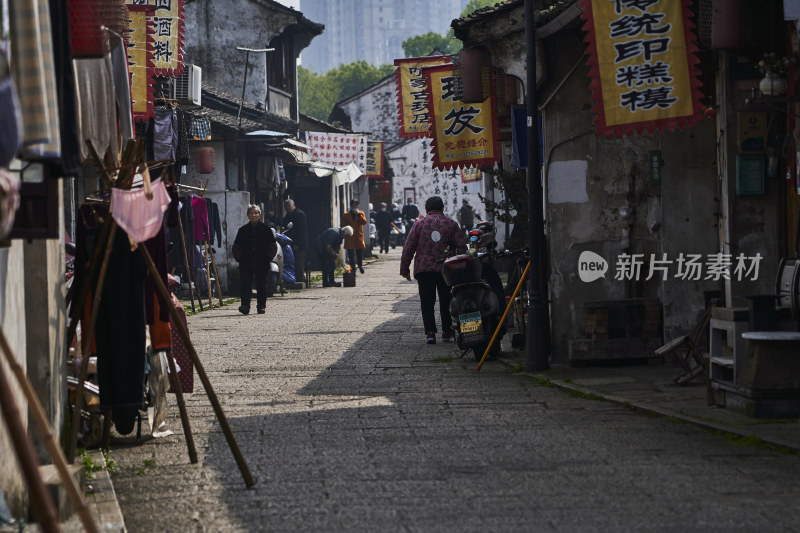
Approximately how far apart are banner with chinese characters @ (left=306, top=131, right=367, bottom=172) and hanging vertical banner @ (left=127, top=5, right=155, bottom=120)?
62.6ft

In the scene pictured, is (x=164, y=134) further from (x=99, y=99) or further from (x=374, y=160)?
(x=374, y=160)

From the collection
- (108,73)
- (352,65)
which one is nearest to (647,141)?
(108,73)

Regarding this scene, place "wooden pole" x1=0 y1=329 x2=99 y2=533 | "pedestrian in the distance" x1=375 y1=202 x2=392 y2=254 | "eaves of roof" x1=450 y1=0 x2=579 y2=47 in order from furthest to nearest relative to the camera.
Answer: "pedestrian in the distance" x1=375 y1=202 x2=392 y2=254
"eaves of roof" x1=450 y1=0 x2=579 y2=47
"wooden pole" x1=0 y1=329 x2=99 y2=533

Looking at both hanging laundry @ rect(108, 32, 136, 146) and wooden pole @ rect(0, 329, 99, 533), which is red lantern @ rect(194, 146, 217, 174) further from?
wooden pole @ rect(0, 329, 99, 533)

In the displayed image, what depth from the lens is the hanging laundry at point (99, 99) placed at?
8461 mm

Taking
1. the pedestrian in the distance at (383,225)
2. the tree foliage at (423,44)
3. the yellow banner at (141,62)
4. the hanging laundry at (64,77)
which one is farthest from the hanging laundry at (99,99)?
the tree foliage at (423,44)

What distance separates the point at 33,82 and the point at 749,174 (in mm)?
7850

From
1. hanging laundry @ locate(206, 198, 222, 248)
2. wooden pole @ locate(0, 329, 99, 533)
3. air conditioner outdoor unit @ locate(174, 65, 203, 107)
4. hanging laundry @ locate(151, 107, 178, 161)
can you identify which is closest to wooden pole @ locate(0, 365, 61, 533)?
wooden pole @ locate(0, 329, 99, 533)

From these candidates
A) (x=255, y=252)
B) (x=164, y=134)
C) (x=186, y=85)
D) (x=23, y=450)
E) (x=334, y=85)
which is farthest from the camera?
(x=334, y=85)

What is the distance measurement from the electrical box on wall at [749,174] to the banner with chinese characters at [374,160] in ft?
120

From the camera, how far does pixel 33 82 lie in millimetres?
5082

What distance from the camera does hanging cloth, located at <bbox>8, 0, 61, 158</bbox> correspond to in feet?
16.6

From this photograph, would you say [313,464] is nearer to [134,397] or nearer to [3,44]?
[134,397]

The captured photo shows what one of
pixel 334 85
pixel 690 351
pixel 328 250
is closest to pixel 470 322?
pixel 690 351
